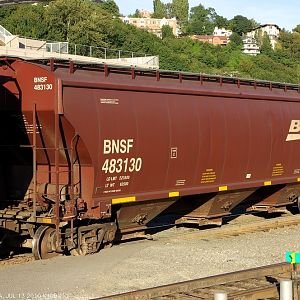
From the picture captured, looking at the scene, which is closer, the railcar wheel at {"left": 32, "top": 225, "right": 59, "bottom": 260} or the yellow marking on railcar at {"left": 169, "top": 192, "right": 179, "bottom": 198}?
the railcar wheel at {"left": 32, "top": 225, "right": 59, "bottom": 260}

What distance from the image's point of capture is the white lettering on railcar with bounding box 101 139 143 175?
11.6 m

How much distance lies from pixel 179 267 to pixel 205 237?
11.8 feet

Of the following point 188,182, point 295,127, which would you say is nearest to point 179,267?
point 188,182

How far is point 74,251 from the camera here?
1187 centimetres

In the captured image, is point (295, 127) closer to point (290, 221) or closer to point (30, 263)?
point (290, 221)

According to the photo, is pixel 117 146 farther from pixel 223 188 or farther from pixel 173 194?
pixel 223 188

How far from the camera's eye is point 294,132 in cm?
1706

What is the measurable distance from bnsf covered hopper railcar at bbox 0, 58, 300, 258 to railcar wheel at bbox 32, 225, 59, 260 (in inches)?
0.8

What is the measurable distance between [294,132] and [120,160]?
7222 millimetres

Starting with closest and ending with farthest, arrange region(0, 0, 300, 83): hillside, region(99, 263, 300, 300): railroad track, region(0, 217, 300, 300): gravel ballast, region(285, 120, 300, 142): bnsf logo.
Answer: region(99, 263, 300, 300): railroad track < region(0, 217, 300, 300): gravel ballast < region(285, 120, 300, 142): bnsf logo < region(0, 0, 300, 83): hillside

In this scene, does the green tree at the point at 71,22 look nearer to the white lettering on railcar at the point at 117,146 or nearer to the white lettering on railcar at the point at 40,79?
the white lettering on railcar at the point at 117,146

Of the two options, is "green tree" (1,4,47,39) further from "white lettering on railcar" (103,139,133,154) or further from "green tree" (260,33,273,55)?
"green tree" (260,33,273,55)
